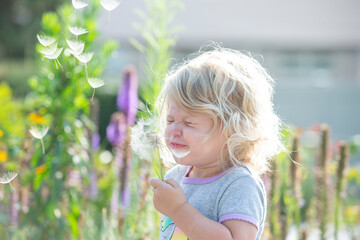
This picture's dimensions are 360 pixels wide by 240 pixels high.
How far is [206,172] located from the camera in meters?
1.81

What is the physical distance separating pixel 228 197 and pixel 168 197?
0.19 metres

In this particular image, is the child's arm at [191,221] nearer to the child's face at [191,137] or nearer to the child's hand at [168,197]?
the child's hand at [168,197]

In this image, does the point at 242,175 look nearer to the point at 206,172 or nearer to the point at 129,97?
the point at 206,172

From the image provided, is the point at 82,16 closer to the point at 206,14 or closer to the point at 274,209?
the point at 274,209

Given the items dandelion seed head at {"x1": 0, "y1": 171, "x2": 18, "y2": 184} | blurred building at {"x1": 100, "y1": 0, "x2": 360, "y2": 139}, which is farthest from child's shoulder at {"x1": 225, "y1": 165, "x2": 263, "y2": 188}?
blurred building at {"x1": 100, "y1": 0, "x2": 360, "y2": 139}

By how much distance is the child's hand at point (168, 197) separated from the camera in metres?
1.61

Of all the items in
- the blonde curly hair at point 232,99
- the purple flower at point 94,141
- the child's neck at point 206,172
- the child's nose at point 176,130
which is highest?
the purple flower at point 94,141

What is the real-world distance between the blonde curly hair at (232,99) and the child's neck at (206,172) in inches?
1.4

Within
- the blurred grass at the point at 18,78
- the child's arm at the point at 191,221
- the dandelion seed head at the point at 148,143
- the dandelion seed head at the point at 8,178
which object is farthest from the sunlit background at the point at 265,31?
the child's arm at the point at 191,221

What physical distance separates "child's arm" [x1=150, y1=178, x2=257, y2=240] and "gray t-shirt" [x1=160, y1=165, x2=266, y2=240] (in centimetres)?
3

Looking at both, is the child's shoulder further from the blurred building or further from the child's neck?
the blurred building

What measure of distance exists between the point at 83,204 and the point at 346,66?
21023mm

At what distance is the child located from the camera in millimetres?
1611

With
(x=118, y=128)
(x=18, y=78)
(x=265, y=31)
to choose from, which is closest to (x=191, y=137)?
(x=118, y=128)
